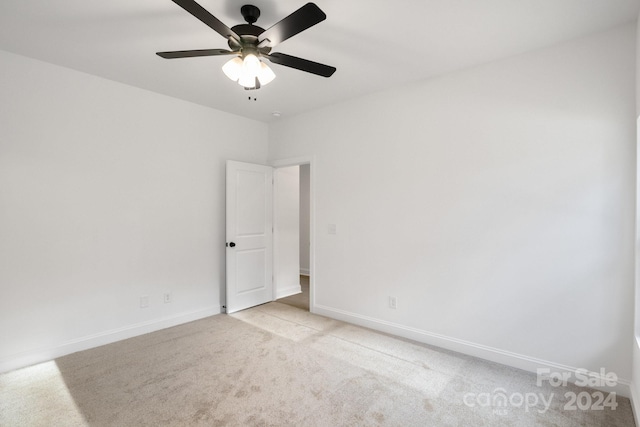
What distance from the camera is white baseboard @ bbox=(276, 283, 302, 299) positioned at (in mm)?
4900

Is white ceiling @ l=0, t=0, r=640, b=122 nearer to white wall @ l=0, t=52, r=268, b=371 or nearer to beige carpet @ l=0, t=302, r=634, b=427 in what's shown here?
white wall @ l=0, t=52, r=268, b=371

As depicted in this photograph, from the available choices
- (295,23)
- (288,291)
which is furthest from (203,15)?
(288,291)

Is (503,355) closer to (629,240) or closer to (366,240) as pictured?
(629,240)

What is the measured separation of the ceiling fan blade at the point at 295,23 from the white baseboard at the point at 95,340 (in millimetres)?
3142

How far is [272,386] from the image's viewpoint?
7.93 feet

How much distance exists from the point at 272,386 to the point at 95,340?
6.49 feet

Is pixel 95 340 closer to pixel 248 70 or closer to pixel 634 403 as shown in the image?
pixel 248 70

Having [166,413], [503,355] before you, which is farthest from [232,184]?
[503,355]

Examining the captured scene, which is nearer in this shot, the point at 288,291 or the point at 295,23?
the point at 295,23

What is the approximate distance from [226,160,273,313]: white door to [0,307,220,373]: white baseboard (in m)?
0.49

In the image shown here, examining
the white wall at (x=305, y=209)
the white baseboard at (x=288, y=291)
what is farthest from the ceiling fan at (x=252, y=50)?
the white wall at (x=305, y=209)

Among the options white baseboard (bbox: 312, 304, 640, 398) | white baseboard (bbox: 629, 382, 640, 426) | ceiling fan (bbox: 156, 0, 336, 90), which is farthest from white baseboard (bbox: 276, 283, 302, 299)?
white baseboard (bbox: 629, 382, 640, 426)

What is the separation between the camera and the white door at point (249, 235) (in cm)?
415

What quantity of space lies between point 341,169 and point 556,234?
87.6 inches
